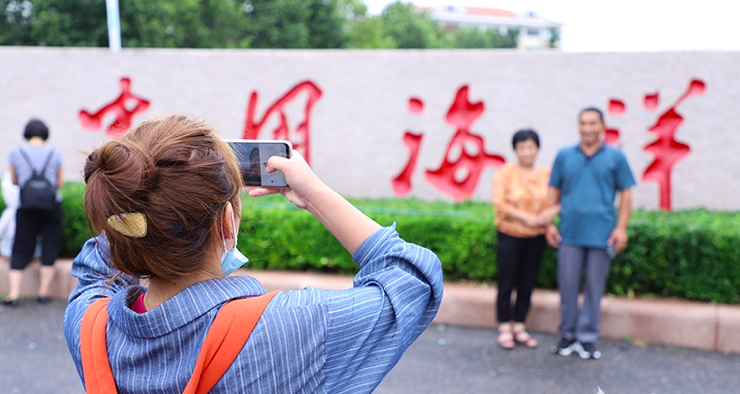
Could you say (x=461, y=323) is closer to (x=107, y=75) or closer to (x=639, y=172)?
(x=639, y=172)

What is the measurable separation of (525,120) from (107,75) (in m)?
4.68

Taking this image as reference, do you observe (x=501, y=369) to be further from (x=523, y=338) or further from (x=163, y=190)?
(x=163, y=190)

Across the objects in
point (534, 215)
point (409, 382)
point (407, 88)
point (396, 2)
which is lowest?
point (409, 382)

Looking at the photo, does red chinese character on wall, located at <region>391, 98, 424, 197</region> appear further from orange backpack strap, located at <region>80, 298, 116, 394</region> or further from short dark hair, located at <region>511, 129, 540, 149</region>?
orange backpack strap, located at <region>80, 298, 116, 394</region>

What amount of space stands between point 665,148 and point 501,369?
10.1ft

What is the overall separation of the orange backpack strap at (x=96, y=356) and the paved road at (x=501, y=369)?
251 centimetres

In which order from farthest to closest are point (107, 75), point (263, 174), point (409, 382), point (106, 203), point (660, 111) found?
point (107, 75) < point (660, 111) < point (409, 382) < point (263, 174) < point (106, 203)

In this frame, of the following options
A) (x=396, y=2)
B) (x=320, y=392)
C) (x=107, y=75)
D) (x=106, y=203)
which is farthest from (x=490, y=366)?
(x=396, y=2)

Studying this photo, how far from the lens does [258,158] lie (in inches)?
44.8

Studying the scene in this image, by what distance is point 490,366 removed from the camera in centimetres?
Answer: 362

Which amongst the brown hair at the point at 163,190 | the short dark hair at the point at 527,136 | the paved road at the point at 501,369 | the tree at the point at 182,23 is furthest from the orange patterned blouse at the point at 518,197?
the tree at the point at 182,23

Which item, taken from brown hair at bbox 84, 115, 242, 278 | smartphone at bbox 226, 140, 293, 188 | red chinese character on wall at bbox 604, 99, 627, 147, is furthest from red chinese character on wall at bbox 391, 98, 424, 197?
brown hair at bbox 84, 115, 242, 278

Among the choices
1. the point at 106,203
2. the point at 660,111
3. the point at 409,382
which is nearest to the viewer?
the point at 106,203

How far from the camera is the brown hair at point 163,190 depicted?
89cm
